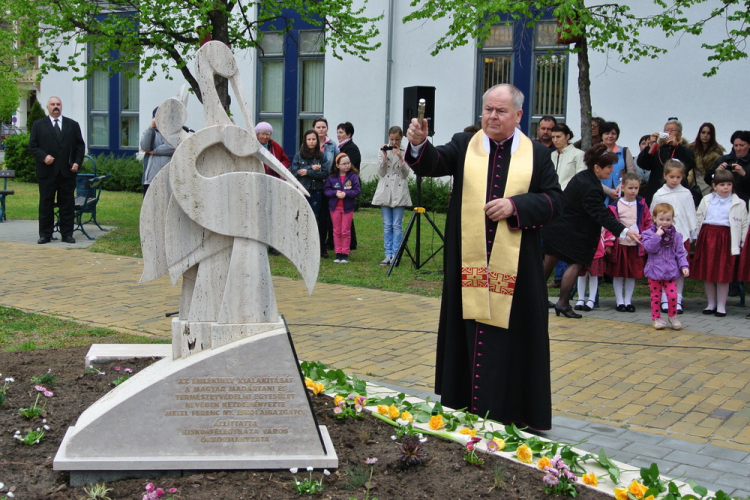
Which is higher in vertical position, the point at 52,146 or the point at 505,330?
the point at 52,146

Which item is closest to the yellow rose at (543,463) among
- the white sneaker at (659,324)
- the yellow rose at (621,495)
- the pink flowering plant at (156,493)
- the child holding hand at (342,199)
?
the yellow rose at (621,495)

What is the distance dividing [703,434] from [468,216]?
2036 mm

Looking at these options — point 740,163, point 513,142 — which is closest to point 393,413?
point 513,142

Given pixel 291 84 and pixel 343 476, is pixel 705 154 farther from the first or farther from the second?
pixel 291 84

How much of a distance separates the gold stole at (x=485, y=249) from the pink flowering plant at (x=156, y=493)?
1971mm

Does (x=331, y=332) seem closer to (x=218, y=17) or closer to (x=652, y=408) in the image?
(x=652, y=408)

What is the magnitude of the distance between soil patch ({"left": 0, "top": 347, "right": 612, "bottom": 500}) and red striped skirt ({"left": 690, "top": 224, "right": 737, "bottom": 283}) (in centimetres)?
591

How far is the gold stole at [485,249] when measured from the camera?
16.2ft

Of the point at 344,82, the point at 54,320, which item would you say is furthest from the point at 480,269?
the point at 344,82

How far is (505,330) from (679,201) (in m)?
5.29

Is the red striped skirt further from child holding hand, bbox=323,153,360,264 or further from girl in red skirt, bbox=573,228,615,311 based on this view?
child holding hand, bbox=323,153,360,264

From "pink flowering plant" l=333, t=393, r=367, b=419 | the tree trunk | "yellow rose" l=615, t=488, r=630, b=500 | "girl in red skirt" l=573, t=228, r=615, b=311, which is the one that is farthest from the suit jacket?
"yellow rose" l=615, t=488, r=630, b=500

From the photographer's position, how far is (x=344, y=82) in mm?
22359

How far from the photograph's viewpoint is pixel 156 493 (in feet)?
12.4
